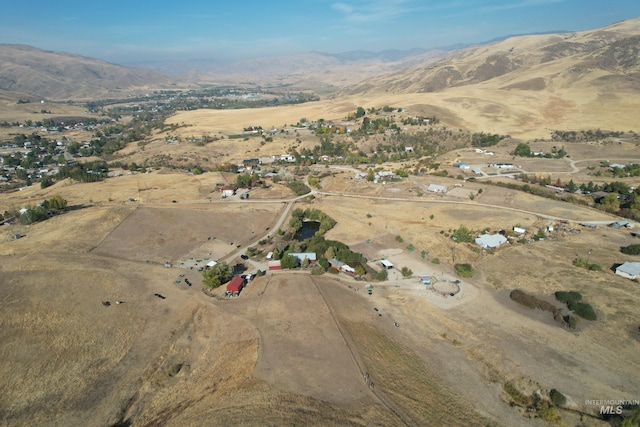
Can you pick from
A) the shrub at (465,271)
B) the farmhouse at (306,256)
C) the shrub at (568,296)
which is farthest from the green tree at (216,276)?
the shrub at (568,296)

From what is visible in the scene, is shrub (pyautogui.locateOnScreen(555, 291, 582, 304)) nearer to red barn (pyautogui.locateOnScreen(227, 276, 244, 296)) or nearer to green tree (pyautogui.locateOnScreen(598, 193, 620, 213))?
green tree (pyautogui.locateOnScreen(598, 193, 620, 213))

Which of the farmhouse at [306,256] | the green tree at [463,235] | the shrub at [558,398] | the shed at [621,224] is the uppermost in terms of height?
the shed at [621,224]

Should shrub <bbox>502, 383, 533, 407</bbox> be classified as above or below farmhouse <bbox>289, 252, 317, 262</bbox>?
below

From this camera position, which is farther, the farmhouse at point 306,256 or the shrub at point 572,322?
the farmhouse at point 306,256

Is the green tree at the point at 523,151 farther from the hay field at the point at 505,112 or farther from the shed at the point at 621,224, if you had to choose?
the shed at the point at 621,224

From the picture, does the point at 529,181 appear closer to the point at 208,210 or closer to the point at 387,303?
the point at 387,303

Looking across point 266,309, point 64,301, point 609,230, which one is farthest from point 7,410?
point 609,230

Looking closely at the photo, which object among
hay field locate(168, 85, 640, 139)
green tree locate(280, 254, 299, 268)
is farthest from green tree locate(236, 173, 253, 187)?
hay field locate(168, 85, 640, 139)
